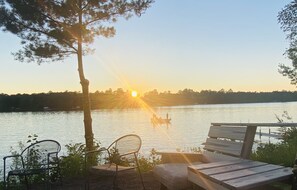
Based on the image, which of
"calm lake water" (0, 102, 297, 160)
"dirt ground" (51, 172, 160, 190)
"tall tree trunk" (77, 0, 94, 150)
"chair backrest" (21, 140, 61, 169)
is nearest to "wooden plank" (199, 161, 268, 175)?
"dirt ground" (51, 172, 160, 190)

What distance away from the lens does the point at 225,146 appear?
5.14m

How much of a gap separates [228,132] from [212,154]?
1.32 feet

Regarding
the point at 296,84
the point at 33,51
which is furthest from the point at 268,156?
the point at 296,84

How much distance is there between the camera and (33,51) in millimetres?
10289

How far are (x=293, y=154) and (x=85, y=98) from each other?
235 inches

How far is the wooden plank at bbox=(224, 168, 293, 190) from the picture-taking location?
3158mm

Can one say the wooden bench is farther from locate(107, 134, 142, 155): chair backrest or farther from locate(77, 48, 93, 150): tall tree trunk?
locate(77, 48, 93, 150): tall tree trunk

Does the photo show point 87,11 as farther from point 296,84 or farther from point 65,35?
point 296,84

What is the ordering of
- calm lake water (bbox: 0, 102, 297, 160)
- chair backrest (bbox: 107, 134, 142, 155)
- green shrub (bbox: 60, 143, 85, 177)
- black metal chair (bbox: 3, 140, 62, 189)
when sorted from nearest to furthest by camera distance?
1. black metal chair (bbox: 3, 140, 62, 189)
2. chair backrest (bbox: 107, 134, 142, 155)
3. green shrub (bbox: 60, 143, 85, 177)
4. calm lake water (bbox: 0, 102, 297, 160)

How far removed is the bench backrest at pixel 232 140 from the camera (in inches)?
189

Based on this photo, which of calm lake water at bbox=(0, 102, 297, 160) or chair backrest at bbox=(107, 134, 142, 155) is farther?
calm lake water at bbox=(0, 102, 297, 160)

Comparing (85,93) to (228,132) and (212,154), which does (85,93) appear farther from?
(228,132)

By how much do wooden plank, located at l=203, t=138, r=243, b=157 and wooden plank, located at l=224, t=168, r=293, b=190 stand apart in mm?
1149

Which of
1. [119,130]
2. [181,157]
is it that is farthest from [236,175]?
[119,130]
